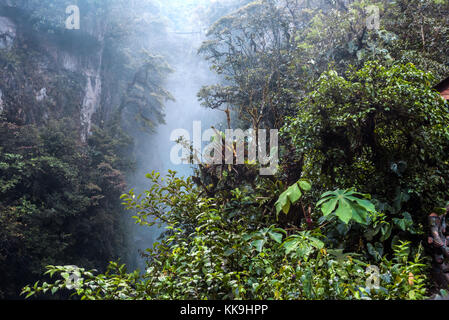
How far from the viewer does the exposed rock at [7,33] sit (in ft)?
28.5

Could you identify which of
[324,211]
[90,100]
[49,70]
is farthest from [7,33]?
[324,211]

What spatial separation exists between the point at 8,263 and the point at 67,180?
2.40m

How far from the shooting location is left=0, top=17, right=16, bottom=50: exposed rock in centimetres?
867

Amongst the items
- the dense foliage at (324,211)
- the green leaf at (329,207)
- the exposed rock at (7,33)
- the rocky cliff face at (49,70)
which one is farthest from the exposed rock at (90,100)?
the green leaf at (329,207)

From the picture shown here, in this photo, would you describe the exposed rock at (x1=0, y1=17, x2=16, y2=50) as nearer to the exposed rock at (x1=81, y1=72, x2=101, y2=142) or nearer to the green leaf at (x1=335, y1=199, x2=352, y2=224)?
the exposed rock at (x1=81, y1=72, x2=101, y2=142)

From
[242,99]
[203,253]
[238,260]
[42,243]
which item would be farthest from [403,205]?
[42,243]

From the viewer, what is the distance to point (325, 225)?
213 centimetres

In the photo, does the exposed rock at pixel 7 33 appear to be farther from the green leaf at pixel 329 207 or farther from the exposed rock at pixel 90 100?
the green leaf at pixel 329 207

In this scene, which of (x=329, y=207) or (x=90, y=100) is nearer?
(x=329, y=207)

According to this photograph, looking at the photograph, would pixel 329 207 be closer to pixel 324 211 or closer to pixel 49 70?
pixel 324 211

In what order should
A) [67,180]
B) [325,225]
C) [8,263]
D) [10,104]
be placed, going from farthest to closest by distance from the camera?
[10,104] → [67,180] → [8,263] → [325,225]

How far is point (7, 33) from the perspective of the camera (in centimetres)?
881

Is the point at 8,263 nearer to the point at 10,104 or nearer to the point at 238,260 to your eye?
the point at 10,104

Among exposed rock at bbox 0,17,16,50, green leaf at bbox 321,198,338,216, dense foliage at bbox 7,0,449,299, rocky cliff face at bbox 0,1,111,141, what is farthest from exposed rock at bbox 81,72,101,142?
green leaf at bbox 321,198,338,216
